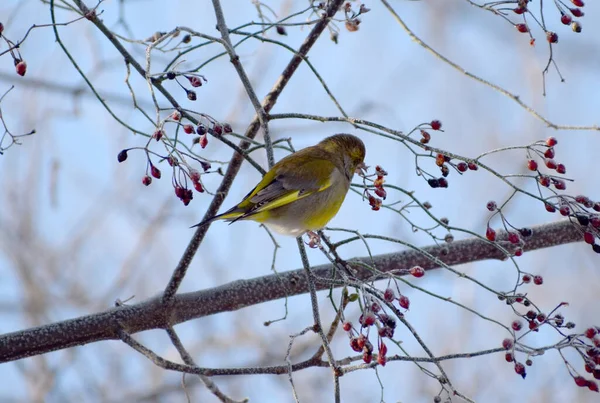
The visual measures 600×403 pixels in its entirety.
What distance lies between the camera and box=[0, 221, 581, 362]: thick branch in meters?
3.01

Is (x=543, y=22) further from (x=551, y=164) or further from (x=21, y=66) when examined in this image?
(x=21, y=66)

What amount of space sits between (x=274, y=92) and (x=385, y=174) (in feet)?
2.87

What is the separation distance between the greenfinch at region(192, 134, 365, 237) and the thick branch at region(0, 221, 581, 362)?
0.88 ft

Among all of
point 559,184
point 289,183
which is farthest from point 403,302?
point 289,183

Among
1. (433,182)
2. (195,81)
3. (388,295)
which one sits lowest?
(388,295)

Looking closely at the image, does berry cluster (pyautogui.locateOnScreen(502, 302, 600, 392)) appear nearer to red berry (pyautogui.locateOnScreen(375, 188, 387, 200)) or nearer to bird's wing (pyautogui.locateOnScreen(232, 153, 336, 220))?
red berry (pyautogui.locateOnScreen(375, 188, 387, 200))

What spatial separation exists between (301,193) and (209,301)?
2.37ft

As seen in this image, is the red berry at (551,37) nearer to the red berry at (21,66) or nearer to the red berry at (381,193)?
the red berry at (381,193)

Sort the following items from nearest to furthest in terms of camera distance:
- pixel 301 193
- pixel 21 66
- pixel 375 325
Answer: pixel 375 325, pixel 21 66, pixel 301 193

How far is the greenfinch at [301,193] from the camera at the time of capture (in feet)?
11.2

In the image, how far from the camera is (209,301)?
11.0 feet

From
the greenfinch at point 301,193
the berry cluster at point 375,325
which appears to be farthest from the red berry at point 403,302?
the greenfinch at point 301,193

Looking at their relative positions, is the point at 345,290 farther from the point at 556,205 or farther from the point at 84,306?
the point at 84,306

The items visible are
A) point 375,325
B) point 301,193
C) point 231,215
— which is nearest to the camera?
point 375,325
